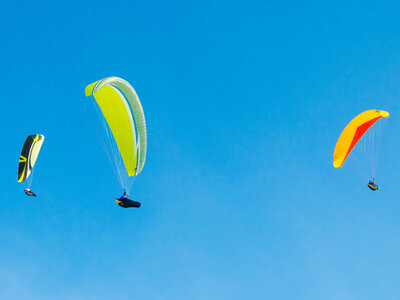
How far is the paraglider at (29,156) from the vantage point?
3831 cm

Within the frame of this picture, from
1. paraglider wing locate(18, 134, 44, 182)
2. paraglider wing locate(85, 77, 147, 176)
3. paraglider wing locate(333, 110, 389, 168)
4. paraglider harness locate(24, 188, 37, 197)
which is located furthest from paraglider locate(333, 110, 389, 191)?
paraglider wing locate(18, 134, 44, 182)

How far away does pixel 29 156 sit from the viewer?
3978cm

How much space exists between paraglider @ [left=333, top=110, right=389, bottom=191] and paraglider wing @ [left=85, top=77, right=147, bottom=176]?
54.5ft

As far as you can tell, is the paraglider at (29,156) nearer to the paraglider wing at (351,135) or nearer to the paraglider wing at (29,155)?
the paraglider wing at (29,155)

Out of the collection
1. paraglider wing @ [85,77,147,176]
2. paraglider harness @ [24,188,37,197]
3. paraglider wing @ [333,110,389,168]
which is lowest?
paraglider harness @ [24,188,37,197]

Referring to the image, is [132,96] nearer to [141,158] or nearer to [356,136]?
[141,158]

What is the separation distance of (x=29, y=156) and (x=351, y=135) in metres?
26.8

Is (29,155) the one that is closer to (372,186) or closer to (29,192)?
(29,192)

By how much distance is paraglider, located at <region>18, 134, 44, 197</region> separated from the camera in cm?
3831

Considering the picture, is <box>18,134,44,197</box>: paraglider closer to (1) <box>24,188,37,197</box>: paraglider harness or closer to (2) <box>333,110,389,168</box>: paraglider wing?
(1) <box>24,188,37,197</box>: paraglider harness

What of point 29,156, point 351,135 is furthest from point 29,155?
point 351,135

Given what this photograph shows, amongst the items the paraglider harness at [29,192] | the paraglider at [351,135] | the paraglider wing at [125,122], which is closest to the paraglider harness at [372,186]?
the paraglider at [351,135]

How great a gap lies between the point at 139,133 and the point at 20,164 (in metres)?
11.7

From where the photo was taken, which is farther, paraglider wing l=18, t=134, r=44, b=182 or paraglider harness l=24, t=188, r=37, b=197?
paraglider wing l=18, t=134, r=44, b=182
